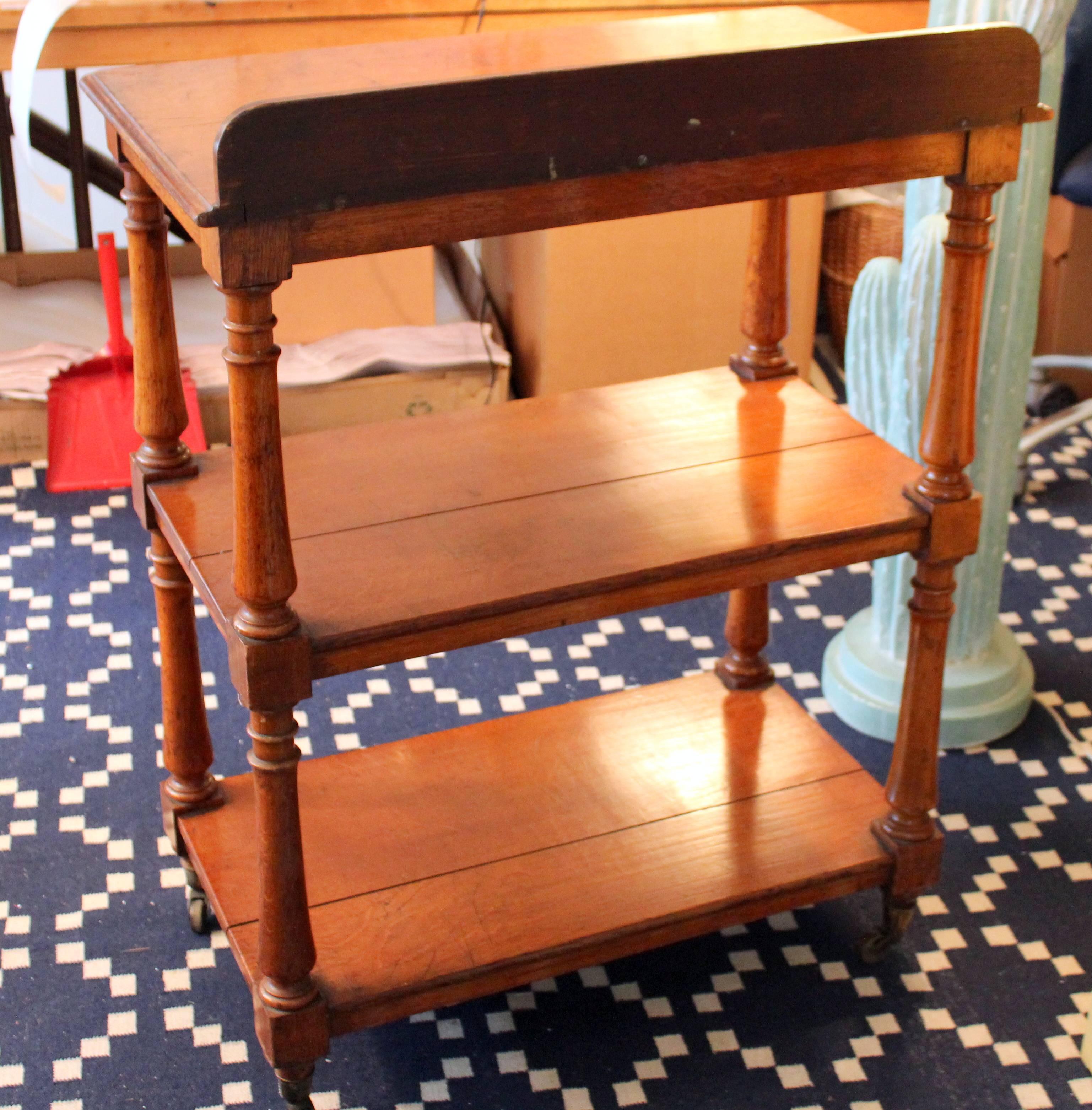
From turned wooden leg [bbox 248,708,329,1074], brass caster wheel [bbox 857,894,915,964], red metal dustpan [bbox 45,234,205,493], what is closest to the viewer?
turned wooden leg [bbox 248,708,329,1074]

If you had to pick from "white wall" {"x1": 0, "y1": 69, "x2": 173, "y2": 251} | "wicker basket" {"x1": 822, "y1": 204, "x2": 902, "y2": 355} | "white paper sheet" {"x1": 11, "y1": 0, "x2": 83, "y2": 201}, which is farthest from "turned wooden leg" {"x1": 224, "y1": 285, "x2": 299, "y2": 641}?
"white wall" {"x1": 0, "y1": 69, "x2": 173, "y2": 251}

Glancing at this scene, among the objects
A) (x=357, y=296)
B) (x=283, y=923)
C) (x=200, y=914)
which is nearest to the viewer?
(x=283, y=923)

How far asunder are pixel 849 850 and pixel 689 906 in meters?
0.25

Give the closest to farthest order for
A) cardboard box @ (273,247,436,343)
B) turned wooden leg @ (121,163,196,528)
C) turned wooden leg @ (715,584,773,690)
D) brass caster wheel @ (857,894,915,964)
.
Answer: turned wooden leg @ (121,163,196,528), brass caster wheel @ (857,894,915,964), turned wooden leg @ (715,584,773,690), cardboard box @ (273,247,436,343)

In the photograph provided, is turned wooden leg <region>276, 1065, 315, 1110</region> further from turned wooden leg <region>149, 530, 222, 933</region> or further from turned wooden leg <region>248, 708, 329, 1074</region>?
turned wooden leg <region>149, 530, 222, 933</region>

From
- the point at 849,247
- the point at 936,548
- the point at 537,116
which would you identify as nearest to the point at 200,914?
the point at 936,548

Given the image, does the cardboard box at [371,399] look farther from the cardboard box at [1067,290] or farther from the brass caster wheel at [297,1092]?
the brass caster wheel at [297,1092]

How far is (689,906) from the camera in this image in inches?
73.2

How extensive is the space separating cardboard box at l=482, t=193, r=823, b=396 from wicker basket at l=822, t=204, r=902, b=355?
170mm

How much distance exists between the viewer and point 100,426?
323cm

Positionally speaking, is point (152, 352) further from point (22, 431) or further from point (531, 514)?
point (22, 431)

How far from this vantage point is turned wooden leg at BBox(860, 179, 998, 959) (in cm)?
160

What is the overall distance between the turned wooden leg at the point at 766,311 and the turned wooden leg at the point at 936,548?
0.35 meters

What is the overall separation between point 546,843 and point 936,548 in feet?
2.07
